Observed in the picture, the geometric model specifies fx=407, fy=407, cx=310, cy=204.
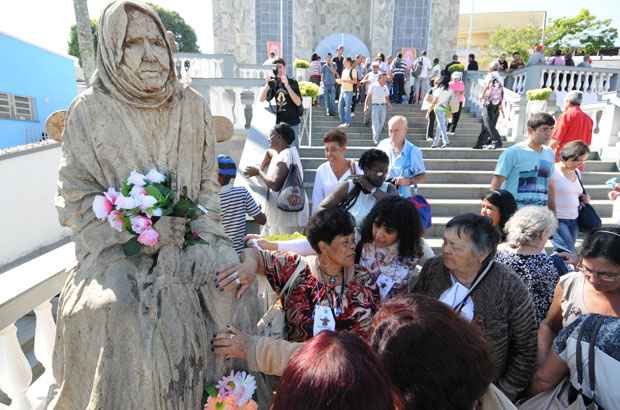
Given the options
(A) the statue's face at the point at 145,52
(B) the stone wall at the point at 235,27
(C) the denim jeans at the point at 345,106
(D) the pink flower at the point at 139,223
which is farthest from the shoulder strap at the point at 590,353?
(B) the stone wall at the point at 235,27

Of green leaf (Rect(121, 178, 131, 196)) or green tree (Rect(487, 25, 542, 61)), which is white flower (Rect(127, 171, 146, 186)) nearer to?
green leaf (Rect(121, 178, 131, 196))

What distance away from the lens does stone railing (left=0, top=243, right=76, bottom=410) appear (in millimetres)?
1978

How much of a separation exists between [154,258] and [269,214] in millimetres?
2934

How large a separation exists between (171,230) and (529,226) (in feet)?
7.09

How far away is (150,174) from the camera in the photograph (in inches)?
66.4

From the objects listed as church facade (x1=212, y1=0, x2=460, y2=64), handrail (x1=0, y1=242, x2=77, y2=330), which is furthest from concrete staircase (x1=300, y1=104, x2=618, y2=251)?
church facade (x1=212, y1=0, x2=460, y2=64)

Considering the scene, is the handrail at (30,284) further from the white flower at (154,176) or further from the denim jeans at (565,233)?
the denim jeans at (565,233)

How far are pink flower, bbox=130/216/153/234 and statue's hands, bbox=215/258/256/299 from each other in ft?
1.18

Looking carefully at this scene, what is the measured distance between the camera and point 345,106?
9.99 metres

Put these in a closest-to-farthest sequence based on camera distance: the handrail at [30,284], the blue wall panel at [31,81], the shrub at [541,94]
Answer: the handrail at [30,284]
the shrub at [541,94]
the blue wall panel at [31,81]

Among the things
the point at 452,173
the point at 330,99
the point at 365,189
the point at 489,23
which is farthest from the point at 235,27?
the point at 489,23

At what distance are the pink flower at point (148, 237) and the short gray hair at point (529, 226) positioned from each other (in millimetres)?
2199

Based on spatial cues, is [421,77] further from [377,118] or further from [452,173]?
[452,173]

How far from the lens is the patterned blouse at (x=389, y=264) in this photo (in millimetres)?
2467
